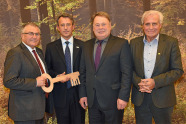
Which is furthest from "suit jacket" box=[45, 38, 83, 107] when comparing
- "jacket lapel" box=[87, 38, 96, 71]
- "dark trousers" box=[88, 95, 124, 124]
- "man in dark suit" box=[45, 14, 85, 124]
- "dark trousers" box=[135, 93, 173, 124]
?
"dark trousers" box=[135, 93, 173, 124]

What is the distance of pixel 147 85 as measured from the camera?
2.52 m

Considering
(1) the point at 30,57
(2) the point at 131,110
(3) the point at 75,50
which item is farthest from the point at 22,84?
(2) the point at 131,110

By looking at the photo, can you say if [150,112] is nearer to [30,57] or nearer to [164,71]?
[164,71]

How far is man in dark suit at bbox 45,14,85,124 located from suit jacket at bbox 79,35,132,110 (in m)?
0.50

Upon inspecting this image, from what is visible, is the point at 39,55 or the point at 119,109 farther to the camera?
the point at 39,55

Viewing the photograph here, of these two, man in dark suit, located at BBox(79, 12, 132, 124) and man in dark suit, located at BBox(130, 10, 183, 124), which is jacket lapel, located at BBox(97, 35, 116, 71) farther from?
man in dark suit, located at BBox(130, 10, 183, 124)

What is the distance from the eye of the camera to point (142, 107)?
2.71 meters

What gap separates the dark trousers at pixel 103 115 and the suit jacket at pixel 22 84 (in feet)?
2.39

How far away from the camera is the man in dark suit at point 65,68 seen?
121 inches

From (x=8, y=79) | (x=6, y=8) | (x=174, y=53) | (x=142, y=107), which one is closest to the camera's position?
(x=8, y=79)

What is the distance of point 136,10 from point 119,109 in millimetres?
2613

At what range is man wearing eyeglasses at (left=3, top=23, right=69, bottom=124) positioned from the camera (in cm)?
240

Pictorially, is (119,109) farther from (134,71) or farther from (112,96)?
(134,71)

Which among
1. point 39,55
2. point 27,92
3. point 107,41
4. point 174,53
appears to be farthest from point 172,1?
point 27,92
